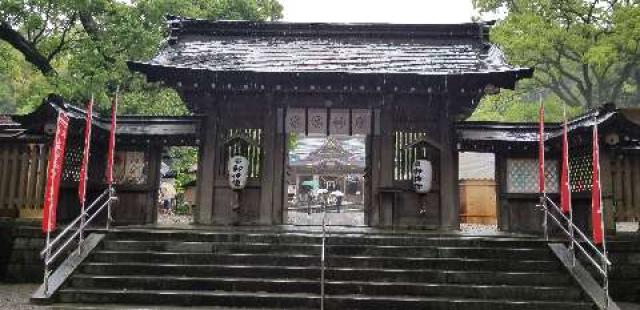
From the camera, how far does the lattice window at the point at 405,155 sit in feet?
43.2

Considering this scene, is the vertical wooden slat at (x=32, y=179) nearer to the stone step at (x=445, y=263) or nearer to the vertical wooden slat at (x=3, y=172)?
the vertical wooden slat at (x=3, y=172)

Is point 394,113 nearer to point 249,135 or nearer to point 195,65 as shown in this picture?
point 249,135

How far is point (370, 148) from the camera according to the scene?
1330cm

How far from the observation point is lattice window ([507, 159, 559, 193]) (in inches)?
505

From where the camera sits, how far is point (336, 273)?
9062 millimetres

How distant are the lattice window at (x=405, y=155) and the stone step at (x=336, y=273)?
14.3ft

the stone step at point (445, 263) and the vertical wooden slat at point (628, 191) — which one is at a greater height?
the vertical wooden slat at point (628, 191)

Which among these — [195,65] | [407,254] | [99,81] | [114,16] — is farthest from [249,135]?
[114,16]

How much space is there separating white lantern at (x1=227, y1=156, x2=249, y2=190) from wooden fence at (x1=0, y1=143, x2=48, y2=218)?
4.32 meters

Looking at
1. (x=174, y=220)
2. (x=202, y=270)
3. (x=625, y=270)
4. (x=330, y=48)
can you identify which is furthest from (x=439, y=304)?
(x=174, y=220)

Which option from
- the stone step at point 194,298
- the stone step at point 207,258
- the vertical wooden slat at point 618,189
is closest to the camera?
the stone step at point 194,298

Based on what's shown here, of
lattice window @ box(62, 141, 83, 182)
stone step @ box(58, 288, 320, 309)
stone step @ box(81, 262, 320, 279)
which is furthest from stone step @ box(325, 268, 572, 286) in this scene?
lattice window @ box(62, 141, 83, 182)

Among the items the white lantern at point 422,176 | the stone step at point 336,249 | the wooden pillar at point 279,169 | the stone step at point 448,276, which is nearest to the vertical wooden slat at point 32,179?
the stone step at point 336,249

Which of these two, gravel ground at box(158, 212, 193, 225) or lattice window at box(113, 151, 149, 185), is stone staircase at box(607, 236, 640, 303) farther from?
lattice window at box(113, 151, 149, 185)
